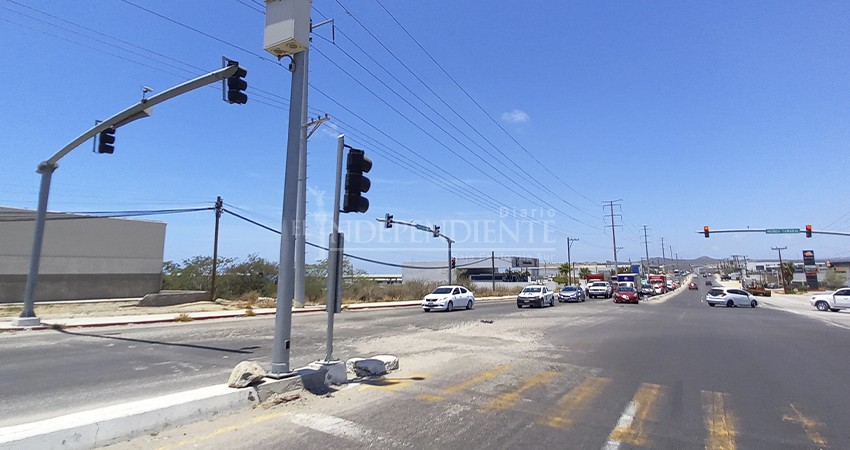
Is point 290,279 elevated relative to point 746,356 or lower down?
elevated

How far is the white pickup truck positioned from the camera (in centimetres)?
3177

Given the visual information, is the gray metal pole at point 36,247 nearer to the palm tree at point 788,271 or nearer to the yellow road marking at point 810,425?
the yellow road marking at point 810,425

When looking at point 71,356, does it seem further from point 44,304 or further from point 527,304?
point 527,304

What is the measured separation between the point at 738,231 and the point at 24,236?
166 ft

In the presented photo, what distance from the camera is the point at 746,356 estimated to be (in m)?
10.7

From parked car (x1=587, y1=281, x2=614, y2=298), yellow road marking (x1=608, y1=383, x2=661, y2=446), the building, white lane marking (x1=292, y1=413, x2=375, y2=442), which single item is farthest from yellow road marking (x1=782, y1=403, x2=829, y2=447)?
parked car (x1=587, y1=281, x2=614, y2=298)

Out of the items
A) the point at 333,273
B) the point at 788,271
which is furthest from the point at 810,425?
the point at 788,271

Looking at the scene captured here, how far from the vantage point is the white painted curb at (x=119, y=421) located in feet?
13.5

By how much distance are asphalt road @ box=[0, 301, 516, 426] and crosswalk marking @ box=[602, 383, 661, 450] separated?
636cm

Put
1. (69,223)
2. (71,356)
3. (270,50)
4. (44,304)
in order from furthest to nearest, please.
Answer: (69,223) → (44,304) → (71,356) → (270,50)

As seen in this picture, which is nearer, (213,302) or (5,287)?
(5,287)

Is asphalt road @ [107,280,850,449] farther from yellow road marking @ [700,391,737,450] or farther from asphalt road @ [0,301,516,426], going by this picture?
asphalt road @ [0,301,516,426]

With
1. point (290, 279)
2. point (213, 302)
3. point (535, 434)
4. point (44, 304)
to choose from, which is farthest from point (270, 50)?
point (44, 304)

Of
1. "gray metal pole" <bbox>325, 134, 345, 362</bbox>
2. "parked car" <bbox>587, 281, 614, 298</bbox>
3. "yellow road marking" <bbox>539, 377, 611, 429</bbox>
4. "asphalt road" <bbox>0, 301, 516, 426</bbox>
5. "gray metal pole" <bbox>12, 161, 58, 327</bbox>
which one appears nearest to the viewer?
"yellow road marking" <bbox>539, 377, 611, 429</bbox>
